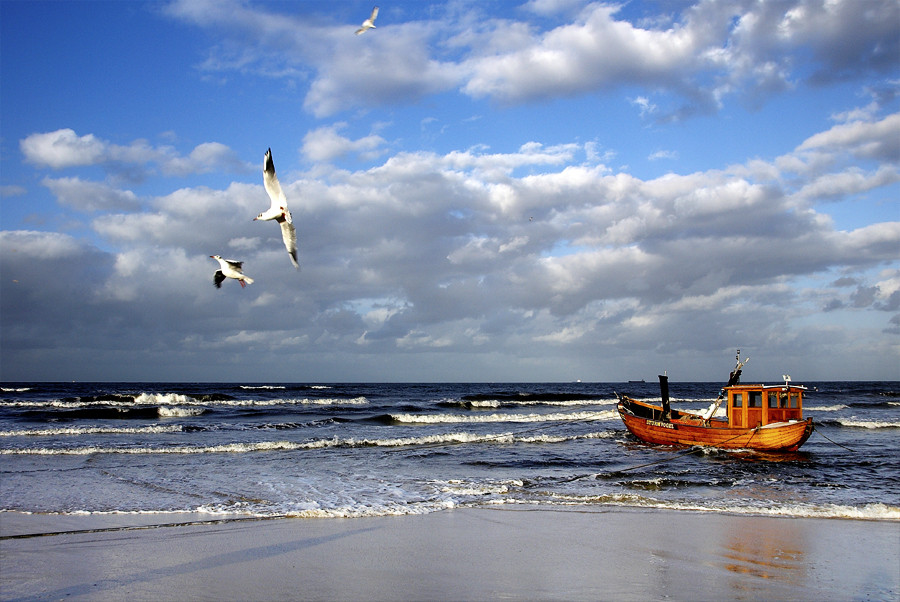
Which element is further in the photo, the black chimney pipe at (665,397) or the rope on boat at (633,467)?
the black chimney pipe at (665,397)

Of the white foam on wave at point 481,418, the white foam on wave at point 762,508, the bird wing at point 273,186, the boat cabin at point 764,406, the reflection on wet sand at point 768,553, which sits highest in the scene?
the bird wing at point 273,186

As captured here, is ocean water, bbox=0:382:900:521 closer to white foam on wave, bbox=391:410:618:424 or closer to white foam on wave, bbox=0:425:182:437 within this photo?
white foam on wave, bbox=0:425:182:437

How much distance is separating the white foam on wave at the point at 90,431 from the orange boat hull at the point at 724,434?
19340 mm

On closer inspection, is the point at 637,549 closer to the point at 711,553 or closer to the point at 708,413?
the point at 711,553

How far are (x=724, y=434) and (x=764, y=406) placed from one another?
1.59 m

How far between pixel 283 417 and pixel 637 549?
29373mm

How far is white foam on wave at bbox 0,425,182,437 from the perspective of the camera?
2464 centimetres

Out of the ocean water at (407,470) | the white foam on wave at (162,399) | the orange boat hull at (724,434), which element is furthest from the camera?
the white foam on wave at (162,399)

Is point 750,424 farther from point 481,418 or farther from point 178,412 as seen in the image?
point 178,412

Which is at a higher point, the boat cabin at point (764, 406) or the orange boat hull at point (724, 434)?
the boat cabin at point (764, 406)

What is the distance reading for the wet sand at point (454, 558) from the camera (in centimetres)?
629

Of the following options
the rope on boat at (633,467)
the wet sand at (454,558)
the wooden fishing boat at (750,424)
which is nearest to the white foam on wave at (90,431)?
the wet sand at (454,558)

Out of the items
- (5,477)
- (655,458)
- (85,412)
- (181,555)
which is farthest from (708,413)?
(85,412)

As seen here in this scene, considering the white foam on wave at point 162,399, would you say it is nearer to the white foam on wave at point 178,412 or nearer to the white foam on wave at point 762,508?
the white foam on wave at point 178,412
